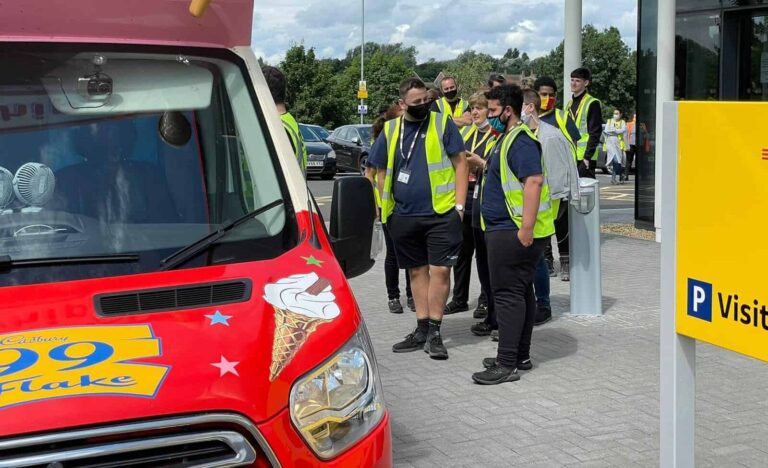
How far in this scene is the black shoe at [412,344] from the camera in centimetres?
764

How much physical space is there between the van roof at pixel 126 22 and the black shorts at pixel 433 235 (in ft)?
11.2

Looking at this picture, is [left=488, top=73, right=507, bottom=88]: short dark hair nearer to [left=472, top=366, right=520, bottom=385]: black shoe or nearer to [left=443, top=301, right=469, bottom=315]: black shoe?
[left=443, top=301, right=469, bottom=315]: black shoe

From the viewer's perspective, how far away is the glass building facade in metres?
12.6

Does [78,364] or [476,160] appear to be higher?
[476,160]

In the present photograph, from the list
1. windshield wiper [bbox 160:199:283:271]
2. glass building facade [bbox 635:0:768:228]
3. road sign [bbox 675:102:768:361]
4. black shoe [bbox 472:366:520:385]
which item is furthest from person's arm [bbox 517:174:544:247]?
glass building facade [bbox 635:0:768:228]

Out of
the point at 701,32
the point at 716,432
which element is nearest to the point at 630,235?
the point at 701,32

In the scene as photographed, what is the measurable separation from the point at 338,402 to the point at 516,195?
3.81 metres

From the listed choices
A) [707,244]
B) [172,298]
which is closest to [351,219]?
[172,298]

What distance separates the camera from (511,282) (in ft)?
21.7

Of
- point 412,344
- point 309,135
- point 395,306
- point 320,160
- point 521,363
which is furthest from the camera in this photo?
point 309,135

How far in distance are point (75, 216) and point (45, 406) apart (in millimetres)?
1103

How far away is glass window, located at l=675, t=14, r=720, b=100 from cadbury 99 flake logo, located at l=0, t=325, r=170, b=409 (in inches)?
454

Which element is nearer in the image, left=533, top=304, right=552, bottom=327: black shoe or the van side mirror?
the van side mirror

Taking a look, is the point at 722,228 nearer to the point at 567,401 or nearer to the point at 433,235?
the point at 567,401
